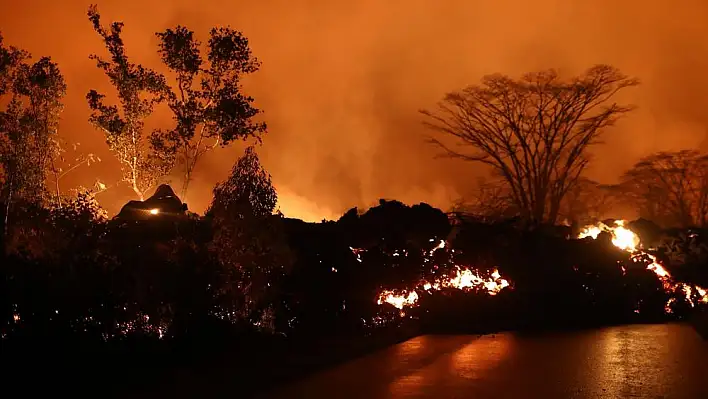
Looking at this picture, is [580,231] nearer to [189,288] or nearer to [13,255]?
[189,288]

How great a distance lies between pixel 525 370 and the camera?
1195 cm

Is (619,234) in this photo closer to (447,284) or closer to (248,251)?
(447,284)

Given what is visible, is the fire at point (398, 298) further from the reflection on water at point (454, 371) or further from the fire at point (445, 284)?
the reflection on water at point (454, 371)

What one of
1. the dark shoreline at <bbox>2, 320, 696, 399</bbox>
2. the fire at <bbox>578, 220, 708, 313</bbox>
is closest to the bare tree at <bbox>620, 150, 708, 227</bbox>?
the fire at <bbox>578, 220, 708, 313</bbox>

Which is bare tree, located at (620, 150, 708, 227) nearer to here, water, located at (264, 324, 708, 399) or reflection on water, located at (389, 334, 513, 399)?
water, located at (264, 324, 708, 399)

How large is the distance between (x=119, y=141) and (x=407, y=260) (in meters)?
12.5

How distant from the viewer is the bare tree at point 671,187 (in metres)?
55.0

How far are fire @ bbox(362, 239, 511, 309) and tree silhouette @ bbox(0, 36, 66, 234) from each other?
42.4ft

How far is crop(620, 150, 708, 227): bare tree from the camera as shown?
180 ft

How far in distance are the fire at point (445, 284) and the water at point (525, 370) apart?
4.48 feet

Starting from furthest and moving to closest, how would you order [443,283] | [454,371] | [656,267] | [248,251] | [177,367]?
[656,267] → [443,283] → [248,251] → [454,371] → [177,367]

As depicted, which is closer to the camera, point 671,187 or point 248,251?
point 248,251

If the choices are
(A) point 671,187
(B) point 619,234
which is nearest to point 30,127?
(B) point 619,234

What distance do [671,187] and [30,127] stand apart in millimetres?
42305
